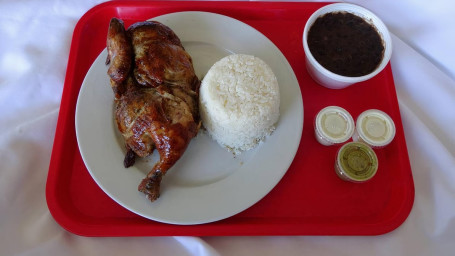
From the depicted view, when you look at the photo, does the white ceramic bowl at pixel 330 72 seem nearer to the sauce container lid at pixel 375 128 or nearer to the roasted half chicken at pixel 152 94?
the sauce container lid at pixel 375 128

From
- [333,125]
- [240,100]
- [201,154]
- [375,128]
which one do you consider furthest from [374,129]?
[201,154]

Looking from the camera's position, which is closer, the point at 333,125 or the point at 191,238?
the point at 191,238

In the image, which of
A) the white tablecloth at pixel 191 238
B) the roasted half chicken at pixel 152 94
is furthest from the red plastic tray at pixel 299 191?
the roasted half chicken at pixel 152 94

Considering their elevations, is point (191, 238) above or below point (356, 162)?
below

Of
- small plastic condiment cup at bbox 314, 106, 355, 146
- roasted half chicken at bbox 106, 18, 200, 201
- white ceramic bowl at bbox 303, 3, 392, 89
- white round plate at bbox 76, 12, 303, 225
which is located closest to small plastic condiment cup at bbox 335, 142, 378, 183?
small plastic condiment cup at bbox 314, 106, 355, 146

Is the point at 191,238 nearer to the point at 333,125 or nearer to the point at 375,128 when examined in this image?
the point at 333,125

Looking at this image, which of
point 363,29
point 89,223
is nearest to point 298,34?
point 363,29

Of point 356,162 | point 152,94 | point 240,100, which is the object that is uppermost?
point 152,94
